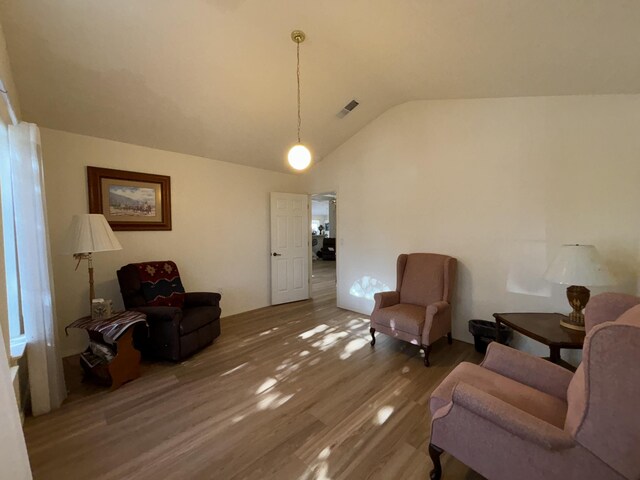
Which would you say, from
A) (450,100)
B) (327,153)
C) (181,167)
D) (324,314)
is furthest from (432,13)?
(324,314)

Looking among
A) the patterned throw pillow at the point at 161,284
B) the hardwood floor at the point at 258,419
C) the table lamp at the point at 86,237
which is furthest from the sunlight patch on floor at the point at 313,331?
the table lamp at the point at 86,237

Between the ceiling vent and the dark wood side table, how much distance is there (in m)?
2.99

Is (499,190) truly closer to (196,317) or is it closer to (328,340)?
(328,340)

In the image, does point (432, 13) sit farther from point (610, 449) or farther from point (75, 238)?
point (75, 238)

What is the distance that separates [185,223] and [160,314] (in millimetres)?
1496

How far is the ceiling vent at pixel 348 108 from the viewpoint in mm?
3520

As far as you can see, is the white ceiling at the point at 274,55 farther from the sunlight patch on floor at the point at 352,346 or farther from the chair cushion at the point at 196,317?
the sunlight patch on floor at the point at 352,346

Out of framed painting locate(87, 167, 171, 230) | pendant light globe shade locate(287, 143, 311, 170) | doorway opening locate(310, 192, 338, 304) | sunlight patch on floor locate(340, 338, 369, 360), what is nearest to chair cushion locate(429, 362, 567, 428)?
sunlight patch on floor locate(340, 338, 369, 360)

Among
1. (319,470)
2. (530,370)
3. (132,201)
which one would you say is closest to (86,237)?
(132,201)

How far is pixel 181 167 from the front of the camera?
3.67m

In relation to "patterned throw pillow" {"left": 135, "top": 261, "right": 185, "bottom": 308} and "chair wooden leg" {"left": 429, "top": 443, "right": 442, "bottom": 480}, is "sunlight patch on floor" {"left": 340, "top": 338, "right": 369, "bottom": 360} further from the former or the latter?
"patterned throw pillow" {"left": 135, "top": 261, "right": 185, "bottom": 308}

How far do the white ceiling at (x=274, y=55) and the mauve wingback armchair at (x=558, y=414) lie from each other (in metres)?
1.78

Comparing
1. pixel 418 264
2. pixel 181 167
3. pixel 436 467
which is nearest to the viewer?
pixel 436 467

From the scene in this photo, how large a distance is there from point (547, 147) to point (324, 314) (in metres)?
3.44
